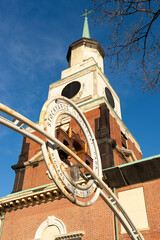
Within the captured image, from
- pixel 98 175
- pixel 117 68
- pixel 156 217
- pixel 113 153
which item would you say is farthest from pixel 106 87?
pixel 98 175

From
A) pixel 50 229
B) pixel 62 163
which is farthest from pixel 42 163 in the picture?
pixel 62 163

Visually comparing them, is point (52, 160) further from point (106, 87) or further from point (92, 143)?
point (106, 87)

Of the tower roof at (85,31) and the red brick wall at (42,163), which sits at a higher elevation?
the tower roof at (85,31)

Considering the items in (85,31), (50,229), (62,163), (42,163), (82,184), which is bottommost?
(62,163)

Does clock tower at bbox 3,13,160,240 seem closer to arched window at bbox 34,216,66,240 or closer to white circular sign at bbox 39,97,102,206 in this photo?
arched window at bbox 34,216,66,240

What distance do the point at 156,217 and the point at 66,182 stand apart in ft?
32.3

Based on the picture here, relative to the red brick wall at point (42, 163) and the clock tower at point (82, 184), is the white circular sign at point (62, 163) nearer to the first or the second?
the clock tower at point (82, 184)

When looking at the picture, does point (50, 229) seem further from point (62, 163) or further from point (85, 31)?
point (85, 31)

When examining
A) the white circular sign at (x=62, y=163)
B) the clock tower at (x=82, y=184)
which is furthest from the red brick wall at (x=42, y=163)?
the white circular sign at (x=62, y=163)

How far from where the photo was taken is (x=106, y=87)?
29641mm

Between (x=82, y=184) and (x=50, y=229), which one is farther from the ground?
(x=82, y=184)

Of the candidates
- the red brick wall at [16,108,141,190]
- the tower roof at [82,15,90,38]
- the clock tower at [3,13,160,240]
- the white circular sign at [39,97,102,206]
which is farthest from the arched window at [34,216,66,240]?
the tower roof at [82,15,90,38]

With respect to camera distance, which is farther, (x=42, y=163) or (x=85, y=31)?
(x=85, y=31)

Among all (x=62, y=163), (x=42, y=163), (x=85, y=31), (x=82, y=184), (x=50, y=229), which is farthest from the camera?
(x=85, y=31)
